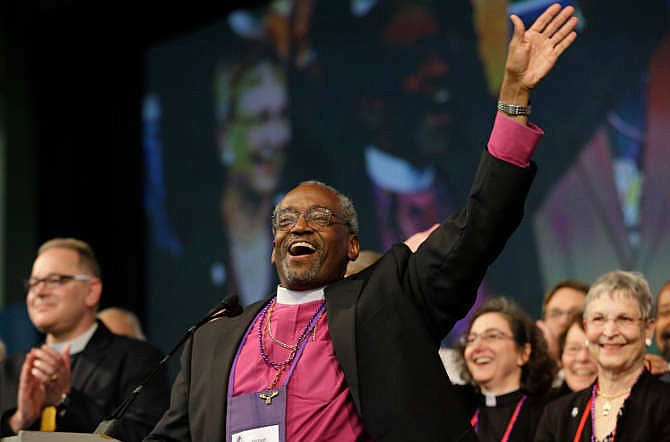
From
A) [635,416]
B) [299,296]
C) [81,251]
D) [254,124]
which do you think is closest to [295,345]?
[299,296]

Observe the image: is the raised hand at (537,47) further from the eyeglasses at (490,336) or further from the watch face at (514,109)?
the eyeglasses at (490,336)

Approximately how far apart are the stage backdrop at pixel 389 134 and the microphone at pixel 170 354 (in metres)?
3.35

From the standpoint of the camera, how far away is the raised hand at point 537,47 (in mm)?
2662

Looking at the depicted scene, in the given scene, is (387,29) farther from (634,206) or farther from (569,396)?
(569,396)

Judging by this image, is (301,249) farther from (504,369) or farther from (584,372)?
(584,372)

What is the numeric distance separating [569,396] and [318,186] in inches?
69.4

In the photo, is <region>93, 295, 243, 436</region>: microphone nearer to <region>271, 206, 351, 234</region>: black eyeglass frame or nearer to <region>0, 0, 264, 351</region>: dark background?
<region>271, 206, 351, 234</region>: black eyeglass frame

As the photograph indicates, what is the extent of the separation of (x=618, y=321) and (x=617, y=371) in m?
0.19

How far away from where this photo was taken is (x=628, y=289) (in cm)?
414

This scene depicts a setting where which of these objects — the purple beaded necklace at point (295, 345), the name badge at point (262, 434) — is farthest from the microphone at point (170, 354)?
the name badge at point (262, 434)

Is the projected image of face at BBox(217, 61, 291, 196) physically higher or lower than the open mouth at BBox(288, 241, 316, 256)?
higher

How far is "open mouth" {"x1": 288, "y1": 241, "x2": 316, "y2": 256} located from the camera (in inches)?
119

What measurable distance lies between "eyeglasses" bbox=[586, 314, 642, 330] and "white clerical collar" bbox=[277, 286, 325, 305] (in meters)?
1.48

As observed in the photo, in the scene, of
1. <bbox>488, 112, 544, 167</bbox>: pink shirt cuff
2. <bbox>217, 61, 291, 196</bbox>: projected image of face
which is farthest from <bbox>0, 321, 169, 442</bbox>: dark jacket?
<bbox>217, 61, 291, 196</bbox>: projected image of face
